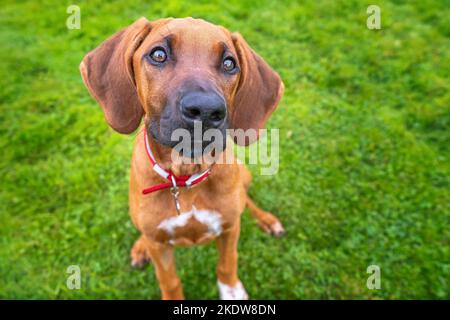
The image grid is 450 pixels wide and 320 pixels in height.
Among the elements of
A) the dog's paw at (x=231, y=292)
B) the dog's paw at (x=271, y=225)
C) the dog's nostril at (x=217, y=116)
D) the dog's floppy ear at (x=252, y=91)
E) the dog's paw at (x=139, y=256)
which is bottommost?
the dog's paw at (x=231, y=292)

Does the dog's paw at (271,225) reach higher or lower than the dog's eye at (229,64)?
lower

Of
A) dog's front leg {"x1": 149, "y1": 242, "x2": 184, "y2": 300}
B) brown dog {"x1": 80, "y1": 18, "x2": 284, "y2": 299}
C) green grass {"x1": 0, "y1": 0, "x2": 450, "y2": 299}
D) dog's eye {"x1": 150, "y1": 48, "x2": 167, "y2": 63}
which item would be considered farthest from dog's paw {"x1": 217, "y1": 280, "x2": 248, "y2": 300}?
dog's eye {"x1": 150, "y1": 48, "x2": 167, "y2": 63}

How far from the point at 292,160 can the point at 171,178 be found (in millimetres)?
2400

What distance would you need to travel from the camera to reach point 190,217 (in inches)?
120

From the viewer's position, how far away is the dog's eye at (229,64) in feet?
8.67

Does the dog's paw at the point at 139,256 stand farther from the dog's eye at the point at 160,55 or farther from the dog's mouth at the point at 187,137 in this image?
the dog's eye at the point at 160,55

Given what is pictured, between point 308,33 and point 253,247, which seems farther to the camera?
point 308,33

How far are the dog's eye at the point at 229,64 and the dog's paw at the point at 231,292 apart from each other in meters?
2.13

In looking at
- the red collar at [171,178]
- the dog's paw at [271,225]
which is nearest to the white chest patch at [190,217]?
the red collar at [171,178]

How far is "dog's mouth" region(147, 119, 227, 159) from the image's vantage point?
2299 mm

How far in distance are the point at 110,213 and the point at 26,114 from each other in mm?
2107
